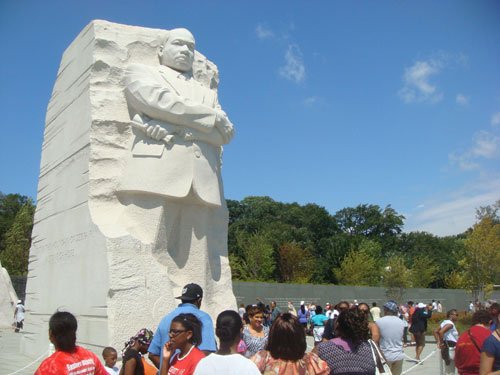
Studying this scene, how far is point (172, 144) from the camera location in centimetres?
753

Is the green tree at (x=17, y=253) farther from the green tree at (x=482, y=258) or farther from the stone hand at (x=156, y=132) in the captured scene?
the stone hand at (x=156, y=132)

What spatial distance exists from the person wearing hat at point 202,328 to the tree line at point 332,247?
24.9 metres

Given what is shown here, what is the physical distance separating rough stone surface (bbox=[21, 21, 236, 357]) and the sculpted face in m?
0.18

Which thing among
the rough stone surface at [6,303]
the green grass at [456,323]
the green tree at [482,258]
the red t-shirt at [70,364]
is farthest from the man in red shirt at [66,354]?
the green tree at [482,258]

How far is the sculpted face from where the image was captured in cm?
809

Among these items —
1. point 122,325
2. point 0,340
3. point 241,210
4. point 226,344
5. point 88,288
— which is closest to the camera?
point 226,344

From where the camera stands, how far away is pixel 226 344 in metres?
2.91

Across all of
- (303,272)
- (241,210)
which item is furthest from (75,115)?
(241,210)

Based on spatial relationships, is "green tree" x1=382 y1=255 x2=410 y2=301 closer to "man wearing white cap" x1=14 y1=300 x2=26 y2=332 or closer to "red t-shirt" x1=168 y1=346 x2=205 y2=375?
"man wearing white cap" x1=14 y1=300 x2=26 y2=332

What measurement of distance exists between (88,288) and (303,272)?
31.9 m

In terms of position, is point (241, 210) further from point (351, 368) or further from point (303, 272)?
point (351, 368)

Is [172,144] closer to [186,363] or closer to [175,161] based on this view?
[175,161]

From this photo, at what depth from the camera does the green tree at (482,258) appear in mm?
25828

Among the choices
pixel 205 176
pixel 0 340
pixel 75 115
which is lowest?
pixel 0 340
